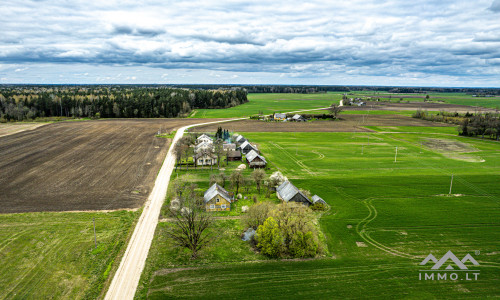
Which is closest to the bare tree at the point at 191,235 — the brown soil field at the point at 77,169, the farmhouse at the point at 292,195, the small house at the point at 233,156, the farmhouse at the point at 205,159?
the brown soil field at the point at 77,169

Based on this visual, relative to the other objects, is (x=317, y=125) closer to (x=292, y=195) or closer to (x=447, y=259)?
(x=292, y=195)

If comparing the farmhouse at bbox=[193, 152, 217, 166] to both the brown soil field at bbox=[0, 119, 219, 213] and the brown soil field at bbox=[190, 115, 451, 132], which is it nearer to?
the brown soil field at bbox=[0, 119, 219, 213]

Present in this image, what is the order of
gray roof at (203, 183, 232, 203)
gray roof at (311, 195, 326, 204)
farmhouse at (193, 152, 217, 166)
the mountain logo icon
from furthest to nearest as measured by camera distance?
farmhouse at (193, 152, 217, 166)
gray roof at (311, 195, 326, 204)
gray roof at (203, 183, 232, 203)
the mountain logo icon

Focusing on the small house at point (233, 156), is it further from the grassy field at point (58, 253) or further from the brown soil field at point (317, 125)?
the brown soil field at point (317, 125)

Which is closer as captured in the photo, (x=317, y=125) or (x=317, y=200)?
(x=317, y=200)

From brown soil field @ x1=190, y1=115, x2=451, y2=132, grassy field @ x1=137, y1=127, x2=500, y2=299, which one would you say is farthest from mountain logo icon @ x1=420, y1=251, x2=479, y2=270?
brown soil field @ x1=190, y1=115, x2=451, y2=132

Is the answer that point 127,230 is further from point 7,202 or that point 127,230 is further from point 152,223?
point 7,202

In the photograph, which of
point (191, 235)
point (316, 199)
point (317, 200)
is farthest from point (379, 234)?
point (191, 235)
